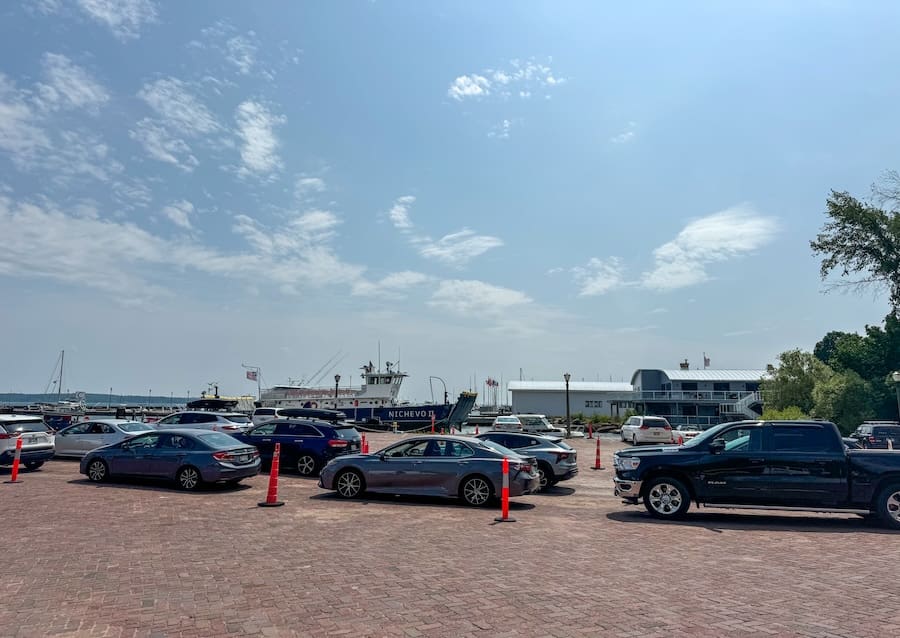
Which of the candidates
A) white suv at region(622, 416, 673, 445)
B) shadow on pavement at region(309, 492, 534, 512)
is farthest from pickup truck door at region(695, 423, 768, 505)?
white suv at region(622, 416, 673, 445)

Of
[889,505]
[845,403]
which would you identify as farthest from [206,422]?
[845,403]

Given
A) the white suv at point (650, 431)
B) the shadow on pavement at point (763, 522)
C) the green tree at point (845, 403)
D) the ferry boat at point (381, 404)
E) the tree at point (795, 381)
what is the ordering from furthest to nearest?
the ferry boat at point (381, 404) → the tree at point (795, 381) → the green tree at point (845, 403) → the white suv at point (650, 431) → the shadow on pavement at point (763, 522)

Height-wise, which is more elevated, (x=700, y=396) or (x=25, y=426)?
(x=700, y=396)

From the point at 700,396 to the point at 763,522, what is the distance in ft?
190

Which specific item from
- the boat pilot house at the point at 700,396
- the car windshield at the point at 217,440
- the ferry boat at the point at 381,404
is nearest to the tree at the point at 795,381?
the boat pilot house at the point at 700,396

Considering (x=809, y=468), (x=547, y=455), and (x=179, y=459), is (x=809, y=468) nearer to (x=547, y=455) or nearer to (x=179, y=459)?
(x=547, y=455)

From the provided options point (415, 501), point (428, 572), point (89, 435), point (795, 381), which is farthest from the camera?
point (795, 381)

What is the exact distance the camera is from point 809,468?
35.8ft

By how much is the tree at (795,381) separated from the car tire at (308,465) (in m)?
37.0

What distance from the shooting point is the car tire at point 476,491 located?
1203 centimetres

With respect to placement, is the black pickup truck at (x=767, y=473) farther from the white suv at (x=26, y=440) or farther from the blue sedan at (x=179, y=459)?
the white suv at (x=26, y=440)

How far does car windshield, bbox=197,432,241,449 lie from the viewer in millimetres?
14189

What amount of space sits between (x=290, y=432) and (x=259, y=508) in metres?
6.13

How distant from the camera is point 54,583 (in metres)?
6.43
